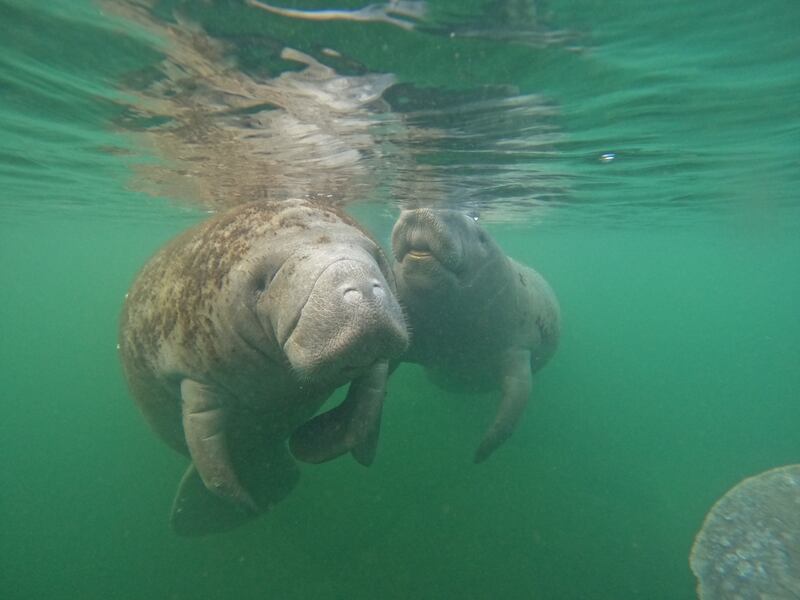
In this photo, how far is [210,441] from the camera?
3.99 meters

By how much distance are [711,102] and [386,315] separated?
22.1 ft

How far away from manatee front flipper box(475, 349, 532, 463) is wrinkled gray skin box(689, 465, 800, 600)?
3.00m

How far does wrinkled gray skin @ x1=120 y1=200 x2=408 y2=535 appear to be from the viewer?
269 centimetres

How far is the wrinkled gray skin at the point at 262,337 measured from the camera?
106 inches

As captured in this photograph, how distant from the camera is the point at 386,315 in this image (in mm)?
2604

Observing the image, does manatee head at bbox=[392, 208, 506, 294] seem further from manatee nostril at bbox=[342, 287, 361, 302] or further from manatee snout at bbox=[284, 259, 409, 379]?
manatee nostril at bbox=[342, 287, 361, 302]

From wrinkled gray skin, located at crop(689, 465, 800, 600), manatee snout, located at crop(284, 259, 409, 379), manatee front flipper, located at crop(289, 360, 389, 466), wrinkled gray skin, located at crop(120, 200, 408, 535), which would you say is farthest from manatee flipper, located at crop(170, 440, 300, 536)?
wrinkled gray skin, located at crop(689, 465, 800, 600)

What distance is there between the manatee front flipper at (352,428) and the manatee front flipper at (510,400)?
3309 mm

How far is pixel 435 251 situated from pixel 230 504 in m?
3.53

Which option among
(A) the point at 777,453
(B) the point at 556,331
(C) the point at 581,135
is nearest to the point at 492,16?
(C) the point at 581,135

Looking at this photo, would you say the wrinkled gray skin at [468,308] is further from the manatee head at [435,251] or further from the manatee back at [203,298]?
the manatee back at [203,298]

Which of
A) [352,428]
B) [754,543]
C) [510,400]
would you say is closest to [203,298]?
[352,428]

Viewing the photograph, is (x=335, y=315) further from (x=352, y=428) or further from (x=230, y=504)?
(x=230, y=504)

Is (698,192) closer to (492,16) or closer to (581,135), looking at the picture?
(581,135)
